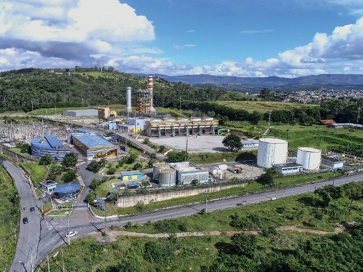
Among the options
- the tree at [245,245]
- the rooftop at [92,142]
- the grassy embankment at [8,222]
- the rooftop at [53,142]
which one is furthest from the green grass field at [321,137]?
the grassy embankment at [8,222]

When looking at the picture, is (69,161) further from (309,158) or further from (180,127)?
(309,158)

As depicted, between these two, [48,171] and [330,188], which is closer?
[330,188]

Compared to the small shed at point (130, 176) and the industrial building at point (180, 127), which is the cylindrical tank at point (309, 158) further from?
the small shed at point (130, 176)

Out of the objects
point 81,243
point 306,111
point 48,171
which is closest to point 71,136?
point 48,171

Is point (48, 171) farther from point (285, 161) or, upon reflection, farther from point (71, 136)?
point (285, 161)

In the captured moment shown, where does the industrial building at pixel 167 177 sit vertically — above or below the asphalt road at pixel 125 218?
above

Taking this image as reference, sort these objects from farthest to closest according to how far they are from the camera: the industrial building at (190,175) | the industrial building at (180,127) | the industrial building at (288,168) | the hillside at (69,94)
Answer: the hillside at (69,94)
the industrial building at (180,127)
the industrial building at (288,168)
the industrial building at (190,175)
